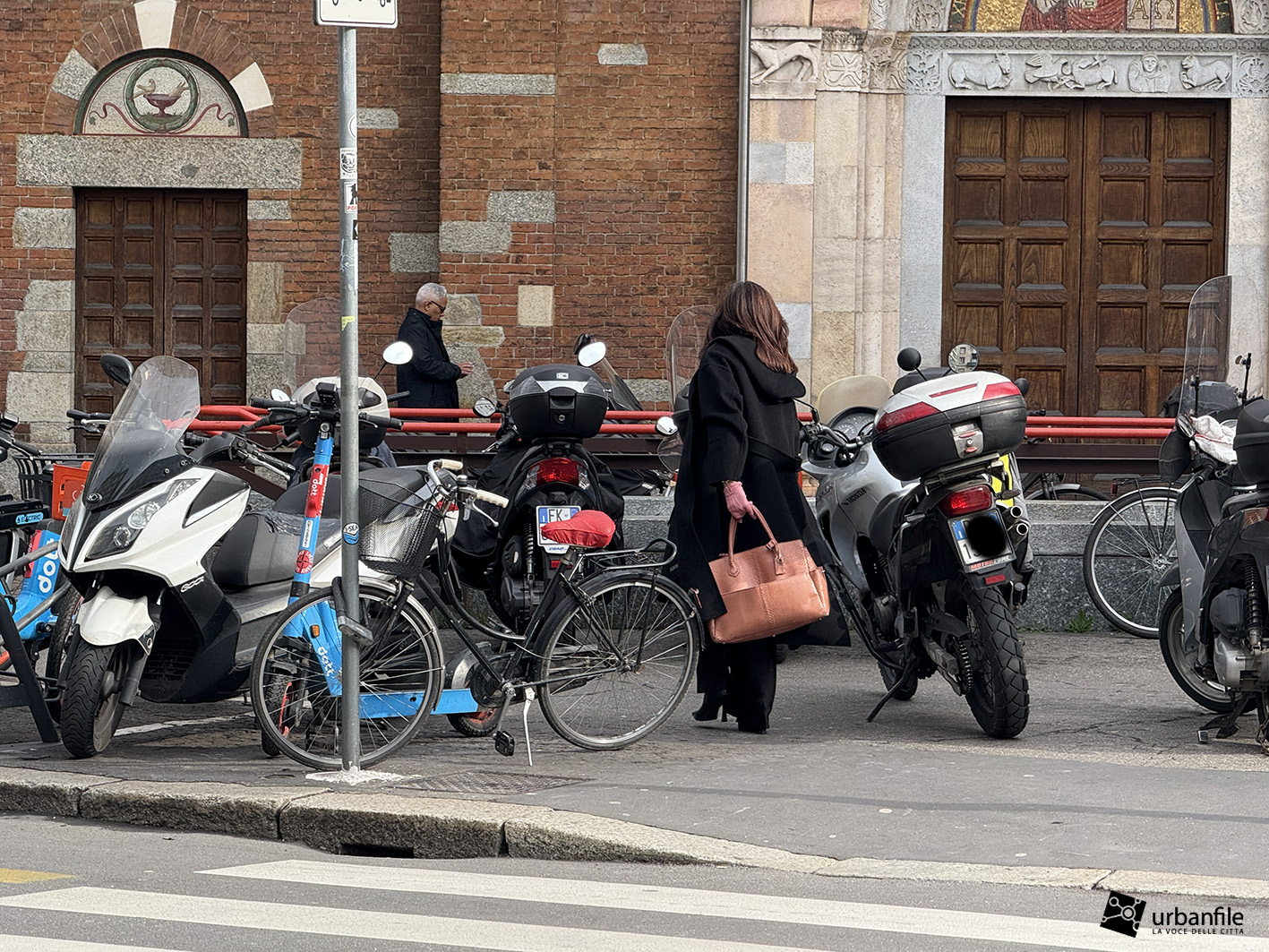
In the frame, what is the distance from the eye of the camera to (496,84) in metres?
13.7

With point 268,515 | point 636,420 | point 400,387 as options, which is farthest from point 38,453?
point 400,387

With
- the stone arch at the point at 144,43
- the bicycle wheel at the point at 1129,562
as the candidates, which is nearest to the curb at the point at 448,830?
the bicycle wheel at the point at 1129,562

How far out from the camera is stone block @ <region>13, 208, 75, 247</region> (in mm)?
14266

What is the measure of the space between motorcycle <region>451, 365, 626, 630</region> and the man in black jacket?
4680mm

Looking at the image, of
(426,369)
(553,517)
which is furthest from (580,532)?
(426,369)

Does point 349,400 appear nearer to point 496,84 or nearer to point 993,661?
point 993,661

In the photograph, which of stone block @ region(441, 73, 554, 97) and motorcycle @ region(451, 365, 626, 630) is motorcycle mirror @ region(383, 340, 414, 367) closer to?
motorcycle @ region(451, 365, 626, 630)

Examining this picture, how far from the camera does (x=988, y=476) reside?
21.8 feet

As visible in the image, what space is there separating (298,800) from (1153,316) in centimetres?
1069

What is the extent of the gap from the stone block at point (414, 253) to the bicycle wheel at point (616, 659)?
27.0 ft

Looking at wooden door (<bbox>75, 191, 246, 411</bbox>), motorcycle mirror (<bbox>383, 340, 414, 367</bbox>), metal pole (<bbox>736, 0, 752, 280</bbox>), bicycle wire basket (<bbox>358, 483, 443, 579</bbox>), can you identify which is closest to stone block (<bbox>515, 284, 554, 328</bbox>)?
metal pole (<bbox>736, 0, 752, 280</bbox>)

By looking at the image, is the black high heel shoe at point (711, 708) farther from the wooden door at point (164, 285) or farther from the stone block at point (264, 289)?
the wooden door at point (164, 285)

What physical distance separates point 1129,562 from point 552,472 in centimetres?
378

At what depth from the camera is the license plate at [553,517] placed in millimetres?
6891
